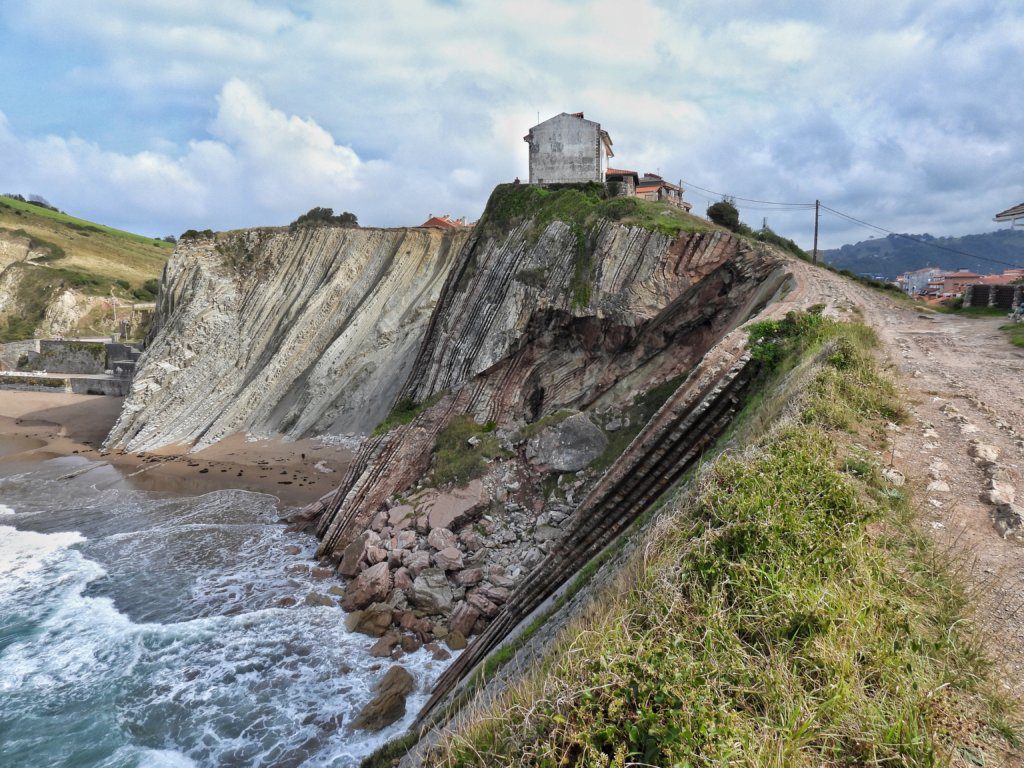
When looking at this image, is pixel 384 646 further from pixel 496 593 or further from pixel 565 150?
pixel 565 150

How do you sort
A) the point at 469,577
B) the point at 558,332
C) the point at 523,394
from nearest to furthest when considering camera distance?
the point at 469,577, the point at 558,332, the point at 523,394

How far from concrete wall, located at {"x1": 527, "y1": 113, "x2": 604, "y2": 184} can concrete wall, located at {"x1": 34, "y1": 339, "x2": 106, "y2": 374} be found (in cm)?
4323

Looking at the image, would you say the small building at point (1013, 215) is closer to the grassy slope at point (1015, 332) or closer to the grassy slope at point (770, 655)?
the grassy slope at point (1015, 332)

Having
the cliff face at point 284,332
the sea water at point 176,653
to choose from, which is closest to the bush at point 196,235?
the cliff face at point 284,332

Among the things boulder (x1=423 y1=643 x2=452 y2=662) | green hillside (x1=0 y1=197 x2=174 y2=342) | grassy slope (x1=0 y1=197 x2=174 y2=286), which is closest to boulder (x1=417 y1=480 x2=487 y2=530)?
boulder (x1=423 y1=643 x2=452 y2=662)

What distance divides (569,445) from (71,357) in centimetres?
5305

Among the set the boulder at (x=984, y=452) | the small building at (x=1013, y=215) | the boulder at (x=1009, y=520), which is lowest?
the boulder at (x=1009, y=520)

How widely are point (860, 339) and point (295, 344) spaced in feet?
96.4

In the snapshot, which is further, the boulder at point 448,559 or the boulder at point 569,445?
the boulder at point 569,445

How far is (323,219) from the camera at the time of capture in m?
36.9

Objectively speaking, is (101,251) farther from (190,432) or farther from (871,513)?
(871,513)

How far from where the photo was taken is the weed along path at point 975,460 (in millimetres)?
3713

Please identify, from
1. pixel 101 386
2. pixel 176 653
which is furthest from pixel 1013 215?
pixel 101 386

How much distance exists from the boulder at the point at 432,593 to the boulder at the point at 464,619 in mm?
404
